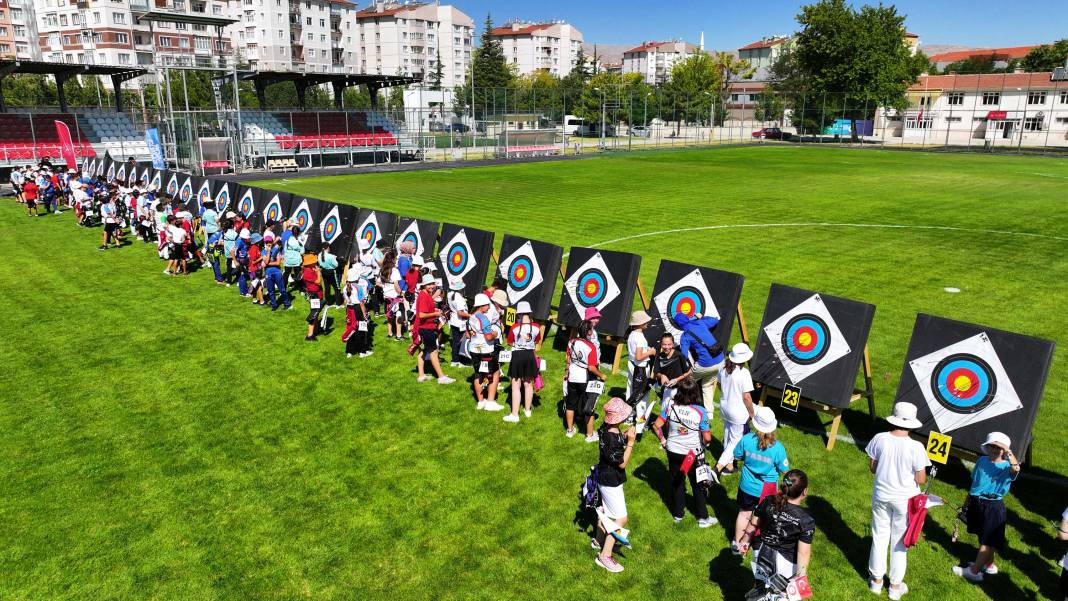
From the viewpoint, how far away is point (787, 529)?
246 inches

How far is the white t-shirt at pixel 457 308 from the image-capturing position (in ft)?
41.5

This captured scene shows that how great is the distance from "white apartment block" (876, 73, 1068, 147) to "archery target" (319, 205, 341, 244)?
84.3m

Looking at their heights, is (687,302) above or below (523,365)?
above

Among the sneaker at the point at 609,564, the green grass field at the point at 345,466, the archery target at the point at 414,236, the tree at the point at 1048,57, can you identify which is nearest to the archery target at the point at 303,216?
the green grass field at the point at 345,466

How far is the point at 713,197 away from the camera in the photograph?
35.8 metres

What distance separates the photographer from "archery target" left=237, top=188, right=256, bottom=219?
24.7 m

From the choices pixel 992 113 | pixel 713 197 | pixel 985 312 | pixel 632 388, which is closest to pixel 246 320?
pixel 632 388

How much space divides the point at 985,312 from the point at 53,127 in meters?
63.8

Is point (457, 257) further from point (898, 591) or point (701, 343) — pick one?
point (898, 591)

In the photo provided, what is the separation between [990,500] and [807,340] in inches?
157

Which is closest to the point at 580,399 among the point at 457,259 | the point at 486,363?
the point at 486,363

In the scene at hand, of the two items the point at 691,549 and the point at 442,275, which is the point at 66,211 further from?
the point at 691,549

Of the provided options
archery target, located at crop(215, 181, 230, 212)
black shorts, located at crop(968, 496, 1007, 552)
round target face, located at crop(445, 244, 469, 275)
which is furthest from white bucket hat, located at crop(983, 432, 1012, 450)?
archery target, located at crop(215, 181, 230, 212)

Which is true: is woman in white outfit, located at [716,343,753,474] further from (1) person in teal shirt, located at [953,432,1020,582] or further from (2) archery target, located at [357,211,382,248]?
(2) archery target, located at [357,211,382,248]
